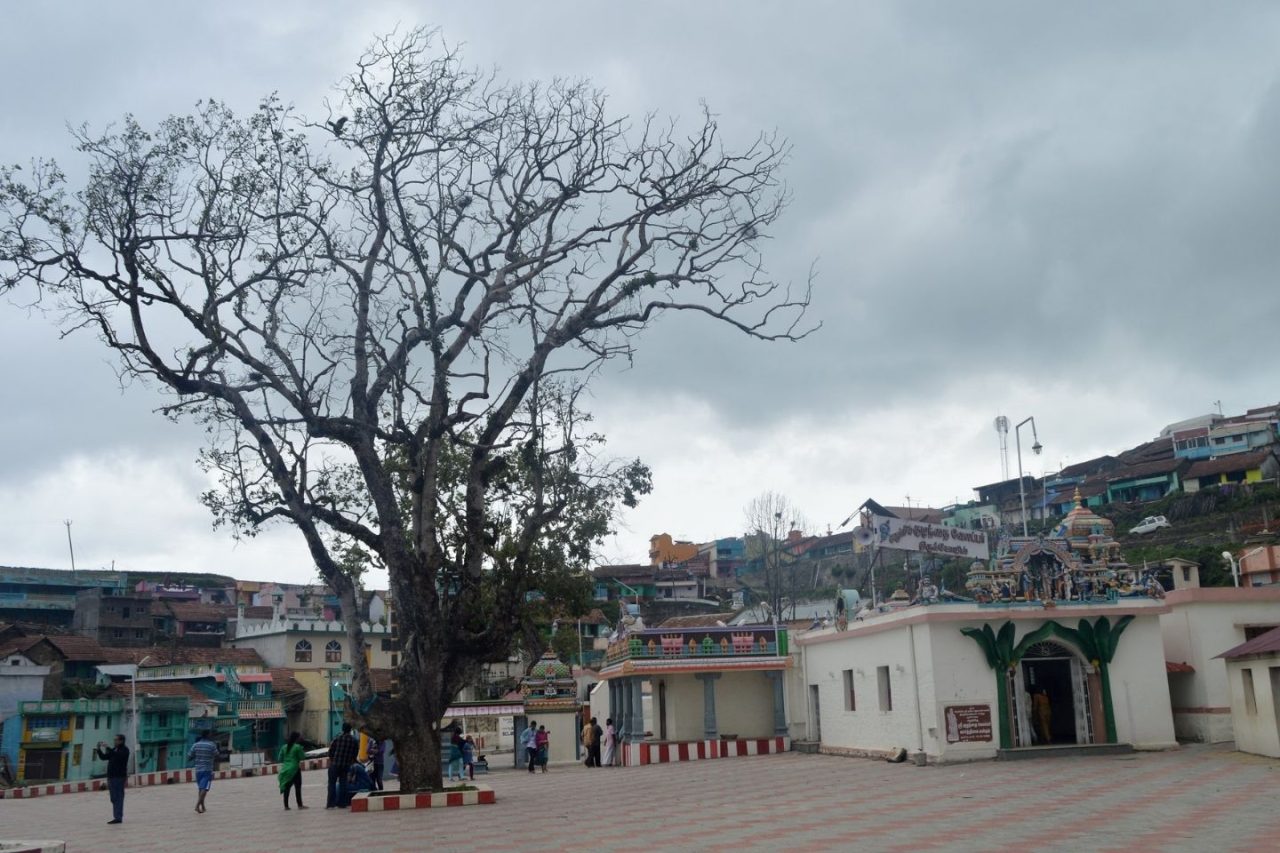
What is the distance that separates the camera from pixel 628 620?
3231cm

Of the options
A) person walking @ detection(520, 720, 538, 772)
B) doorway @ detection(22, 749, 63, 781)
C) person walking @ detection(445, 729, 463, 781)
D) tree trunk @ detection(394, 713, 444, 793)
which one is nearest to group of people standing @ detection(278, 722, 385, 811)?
tree trunk @ detection(394, 713, 444, 793)

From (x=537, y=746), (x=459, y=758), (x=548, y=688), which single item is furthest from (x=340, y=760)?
(x=548, y=688)

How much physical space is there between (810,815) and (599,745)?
1739 centimetres

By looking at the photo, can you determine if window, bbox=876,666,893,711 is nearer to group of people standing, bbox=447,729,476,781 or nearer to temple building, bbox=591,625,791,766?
temple building, bbox=591,625,791,766

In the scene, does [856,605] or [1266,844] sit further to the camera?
[856,605]

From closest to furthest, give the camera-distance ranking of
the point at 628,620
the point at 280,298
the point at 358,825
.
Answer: the point at 358,825
the point at 280,298
the point at 628,620

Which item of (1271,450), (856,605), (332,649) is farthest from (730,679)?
(1271,450)

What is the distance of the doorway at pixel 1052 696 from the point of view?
23.2m

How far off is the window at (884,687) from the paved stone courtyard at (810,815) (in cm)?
163

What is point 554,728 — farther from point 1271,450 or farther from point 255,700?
point 1271,450

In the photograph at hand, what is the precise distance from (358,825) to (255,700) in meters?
42.9

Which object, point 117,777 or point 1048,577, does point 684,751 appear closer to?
point 1048,577

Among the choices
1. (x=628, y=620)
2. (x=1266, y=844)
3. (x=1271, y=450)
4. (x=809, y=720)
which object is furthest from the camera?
(x=1271, y=450)

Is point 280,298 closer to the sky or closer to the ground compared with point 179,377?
closer to the sky
